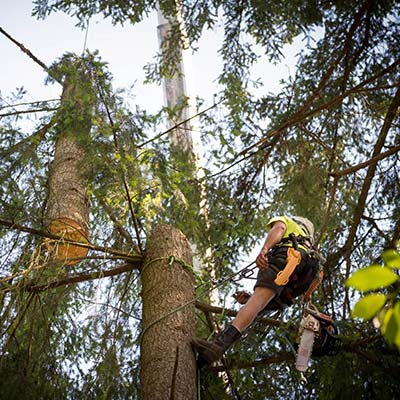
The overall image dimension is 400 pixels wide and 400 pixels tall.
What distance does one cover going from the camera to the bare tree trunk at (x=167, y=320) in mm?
4098

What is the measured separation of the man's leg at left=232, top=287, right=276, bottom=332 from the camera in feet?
14.3

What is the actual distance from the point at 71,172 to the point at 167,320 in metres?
2.19

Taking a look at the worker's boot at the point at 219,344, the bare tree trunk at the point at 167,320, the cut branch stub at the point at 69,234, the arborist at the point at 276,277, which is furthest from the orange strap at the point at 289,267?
the cut branch stub at the point at 69,234

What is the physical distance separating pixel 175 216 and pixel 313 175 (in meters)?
1.62

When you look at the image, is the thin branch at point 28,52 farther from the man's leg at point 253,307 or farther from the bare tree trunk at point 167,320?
the man's leg at point 253,307

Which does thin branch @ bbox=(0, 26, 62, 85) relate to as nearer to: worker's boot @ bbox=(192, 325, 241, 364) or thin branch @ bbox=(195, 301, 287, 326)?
thin branch @ bbox=(195, 301, 287, 326)

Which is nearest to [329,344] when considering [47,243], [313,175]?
[47,243]

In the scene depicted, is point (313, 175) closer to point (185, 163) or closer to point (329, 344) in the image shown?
point (185, 163)

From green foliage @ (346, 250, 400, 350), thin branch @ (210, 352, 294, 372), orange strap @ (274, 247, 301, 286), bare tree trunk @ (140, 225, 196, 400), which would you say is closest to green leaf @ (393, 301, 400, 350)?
green foliage @ (346, 250, 400, 350)

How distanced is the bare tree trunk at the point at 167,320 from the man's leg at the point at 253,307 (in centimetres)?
36

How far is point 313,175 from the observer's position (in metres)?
6.65

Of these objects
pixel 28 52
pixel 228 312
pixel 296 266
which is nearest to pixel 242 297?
pixel 228 312

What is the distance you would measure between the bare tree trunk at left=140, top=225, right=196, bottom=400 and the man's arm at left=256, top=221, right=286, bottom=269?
559 millimetres

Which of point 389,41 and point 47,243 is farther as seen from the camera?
point 389,41
